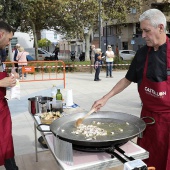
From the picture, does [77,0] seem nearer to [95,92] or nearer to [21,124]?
[95,92]

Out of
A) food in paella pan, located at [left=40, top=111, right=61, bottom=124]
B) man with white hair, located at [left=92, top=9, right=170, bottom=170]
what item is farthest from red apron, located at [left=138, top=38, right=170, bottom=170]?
food in paella pan, located at [left=40, top=111, right=61, bottom=124]

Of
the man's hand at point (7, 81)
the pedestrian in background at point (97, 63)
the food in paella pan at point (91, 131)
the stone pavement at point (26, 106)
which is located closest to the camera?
the food in paella pan at point (91, 131)

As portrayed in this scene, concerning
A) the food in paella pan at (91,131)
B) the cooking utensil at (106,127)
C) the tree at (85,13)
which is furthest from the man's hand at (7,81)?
the tree at (85,13)

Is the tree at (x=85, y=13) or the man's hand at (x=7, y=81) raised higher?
the tree at (x=85, y=13)

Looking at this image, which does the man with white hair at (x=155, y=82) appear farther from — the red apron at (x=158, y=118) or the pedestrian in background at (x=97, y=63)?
the pedestrian in background at (x=97, y=63)

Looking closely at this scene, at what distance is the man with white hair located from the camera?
2076mm

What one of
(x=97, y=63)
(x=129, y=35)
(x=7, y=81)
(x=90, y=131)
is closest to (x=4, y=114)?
(x=7, y=81)

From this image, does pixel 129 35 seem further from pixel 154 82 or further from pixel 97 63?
pixel 154 82

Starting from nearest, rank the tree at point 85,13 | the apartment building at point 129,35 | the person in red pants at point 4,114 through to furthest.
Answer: the person in red pants at point 4,114 → the tree at point 85,13 → the apartment building at point 129,35

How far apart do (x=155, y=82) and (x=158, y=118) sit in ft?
1.03

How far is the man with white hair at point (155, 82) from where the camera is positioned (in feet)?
6.81

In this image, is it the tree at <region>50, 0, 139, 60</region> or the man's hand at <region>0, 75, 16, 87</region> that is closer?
the man's hand at <region>0, 75, 16, 87</region>

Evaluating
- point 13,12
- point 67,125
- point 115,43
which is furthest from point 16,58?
point 115,43

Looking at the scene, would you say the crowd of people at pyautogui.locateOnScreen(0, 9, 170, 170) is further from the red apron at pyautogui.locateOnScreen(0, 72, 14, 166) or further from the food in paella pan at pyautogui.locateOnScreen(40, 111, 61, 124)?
the red apron at pyautogui.locateOnScreen(0, 72, 14, 166)
